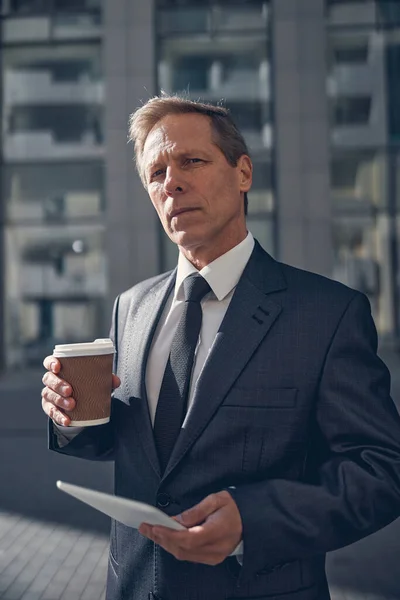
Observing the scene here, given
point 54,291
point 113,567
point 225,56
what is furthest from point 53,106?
point 113,567

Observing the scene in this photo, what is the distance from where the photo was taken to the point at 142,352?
182cm

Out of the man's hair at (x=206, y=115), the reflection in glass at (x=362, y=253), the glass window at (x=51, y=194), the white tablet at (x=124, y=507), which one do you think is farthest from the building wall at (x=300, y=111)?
the white tablet at (x=124, y=507)

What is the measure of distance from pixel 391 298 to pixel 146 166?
1002cm

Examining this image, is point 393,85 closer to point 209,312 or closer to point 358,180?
point 358,180

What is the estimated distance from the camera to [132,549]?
172 cm

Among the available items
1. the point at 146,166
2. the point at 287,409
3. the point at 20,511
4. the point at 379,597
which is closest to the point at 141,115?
the point at 146,166

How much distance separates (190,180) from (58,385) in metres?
0.67

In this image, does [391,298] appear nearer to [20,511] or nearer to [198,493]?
[20,511]

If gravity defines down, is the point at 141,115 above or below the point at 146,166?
above

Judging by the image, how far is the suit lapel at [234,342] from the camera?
1570mm

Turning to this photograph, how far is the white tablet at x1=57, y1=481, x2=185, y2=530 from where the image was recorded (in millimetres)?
1203

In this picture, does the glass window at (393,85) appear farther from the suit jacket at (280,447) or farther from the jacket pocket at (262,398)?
the jacket pocket at (262,398)

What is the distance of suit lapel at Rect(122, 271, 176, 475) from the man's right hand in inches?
7.3

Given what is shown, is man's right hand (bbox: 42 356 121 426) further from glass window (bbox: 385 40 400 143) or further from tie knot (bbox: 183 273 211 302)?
glass window (bbox: 385 40 400 143)
